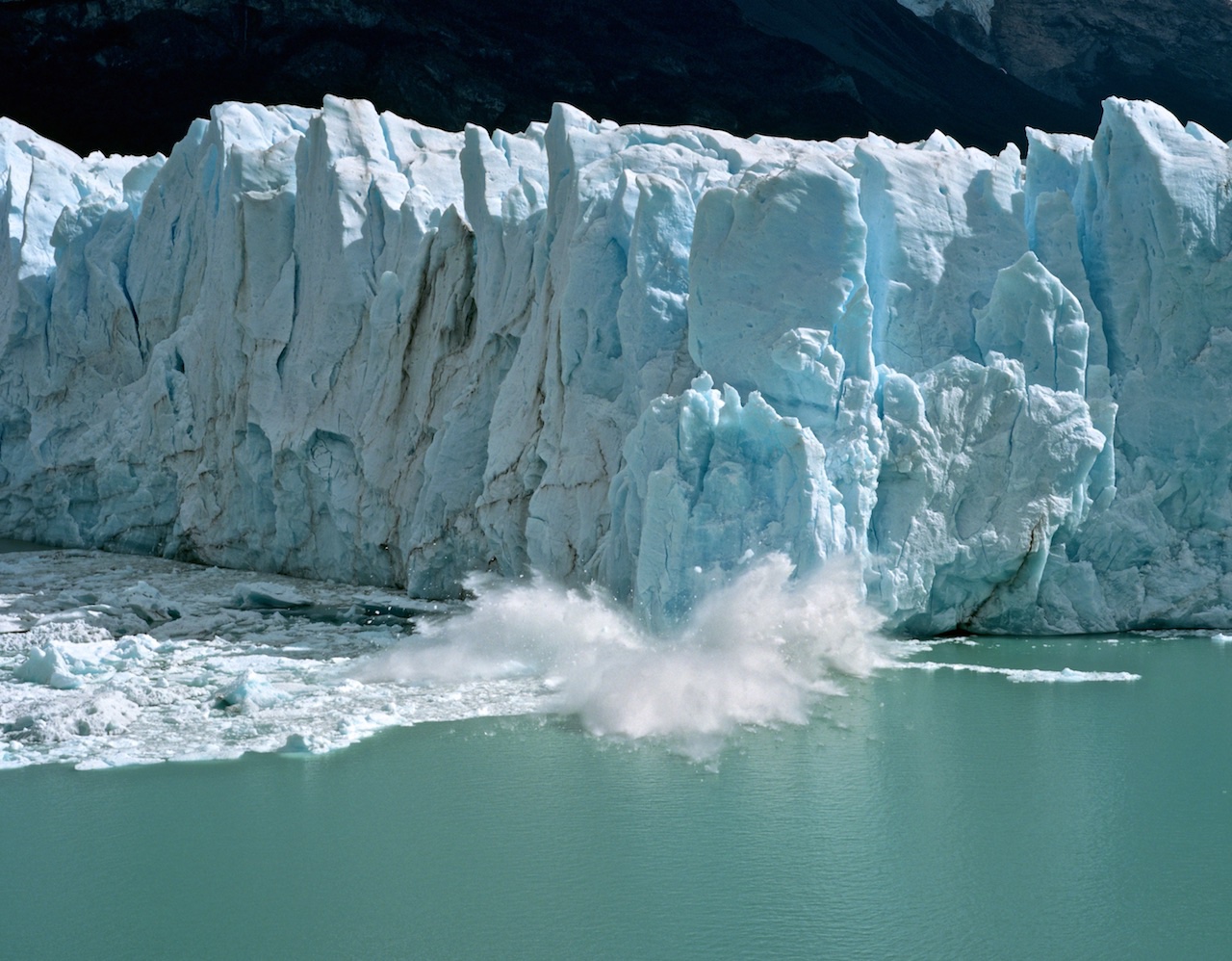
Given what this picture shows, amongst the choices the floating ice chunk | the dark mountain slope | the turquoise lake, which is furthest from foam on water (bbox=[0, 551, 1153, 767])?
the dark mountain slope

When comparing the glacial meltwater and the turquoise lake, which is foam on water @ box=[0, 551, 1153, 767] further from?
the turquoise lake

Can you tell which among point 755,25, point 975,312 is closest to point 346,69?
point 755,25

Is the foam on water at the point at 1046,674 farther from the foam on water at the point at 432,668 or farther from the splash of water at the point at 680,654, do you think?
the splash of water at the point at 680,654

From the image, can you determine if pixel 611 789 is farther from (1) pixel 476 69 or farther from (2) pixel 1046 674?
(1) pixel 476 69

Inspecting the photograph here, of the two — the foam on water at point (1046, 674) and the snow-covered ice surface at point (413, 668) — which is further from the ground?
the foam on water at point (1046, 674)

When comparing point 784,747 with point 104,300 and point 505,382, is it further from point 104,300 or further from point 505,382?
point 104,300

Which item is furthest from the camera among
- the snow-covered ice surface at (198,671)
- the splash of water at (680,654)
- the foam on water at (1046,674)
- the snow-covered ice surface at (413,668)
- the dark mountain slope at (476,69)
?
the dark mountain slope at (476,69)

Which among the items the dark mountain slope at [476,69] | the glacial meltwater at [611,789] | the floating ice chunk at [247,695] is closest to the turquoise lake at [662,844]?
the glacial meltwater at [611,789]

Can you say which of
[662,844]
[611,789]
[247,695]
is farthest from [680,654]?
[247,695]
